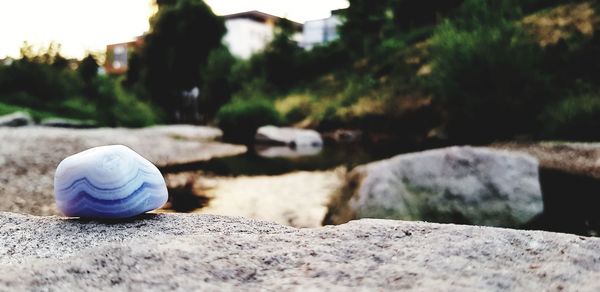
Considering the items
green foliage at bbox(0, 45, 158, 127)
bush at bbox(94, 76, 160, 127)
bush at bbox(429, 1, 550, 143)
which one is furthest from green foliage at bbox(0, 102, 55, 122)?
bush at bbox(429, 1, 550, 143)

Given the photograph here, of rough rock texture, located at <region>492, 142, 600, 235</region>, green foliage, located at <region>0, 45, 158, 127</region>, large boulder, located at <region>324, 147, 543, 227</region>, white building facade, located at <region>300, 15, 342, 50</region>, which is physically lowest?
rough rock texture, located at <region>492, 142, 600, 235</region>

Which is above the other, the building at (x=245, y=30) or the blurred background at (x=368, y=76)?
the building at (x=245, y=30)

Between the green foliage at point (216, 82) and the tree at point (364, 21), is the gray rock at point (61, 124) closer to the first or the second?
the green foliage at point (216, 82)

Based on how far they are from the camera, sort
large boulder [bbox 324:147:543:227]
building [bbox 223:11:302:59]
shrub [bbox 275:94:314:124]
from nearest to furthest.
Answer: large boulder [bbox 324:147:543:227] → shrub [bbox 275:94:314:124] → building [bbox 223:11:302:59]

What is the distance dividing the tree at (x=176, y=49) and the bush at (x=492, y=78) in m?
15.0

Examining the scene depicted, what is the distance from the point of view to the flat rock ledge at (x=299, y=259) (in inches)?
56.7

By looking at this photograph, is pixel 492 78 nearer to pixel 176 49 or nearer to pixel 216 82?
pixel 216 82

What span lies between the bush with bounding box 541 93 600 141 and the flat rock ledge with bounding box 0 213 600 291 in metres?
5.98

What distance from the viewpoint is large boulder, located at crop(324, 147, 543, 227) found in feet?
11.6

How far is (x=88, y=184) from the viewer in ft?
7.17

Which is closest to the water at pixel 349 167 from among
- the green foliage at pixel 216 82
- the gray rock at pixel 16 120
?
the gray rock at pixel 16 120

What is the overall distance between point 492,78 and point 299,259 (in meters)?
7.51

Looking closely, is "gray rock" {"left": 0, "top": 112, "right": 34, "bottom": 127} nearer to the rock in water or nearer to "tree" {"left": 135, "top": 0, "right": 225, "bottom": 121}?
the rock in water

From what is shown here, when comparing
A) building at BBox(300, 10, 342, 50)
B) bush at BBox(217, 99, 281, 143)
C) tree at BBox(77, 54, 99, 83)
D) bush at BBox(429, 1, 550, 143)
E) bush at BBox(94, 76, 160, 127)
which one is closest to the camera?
bush at BBox(429, 1, 550, 143)
